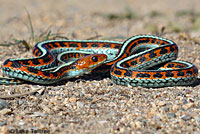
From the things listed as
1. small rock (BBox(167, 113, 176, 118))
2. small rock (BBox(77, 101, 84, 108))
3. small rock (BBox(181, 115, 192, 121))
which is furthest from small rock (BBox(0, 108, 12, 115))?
→ small rock (BBox(181, 115, 192, 121))

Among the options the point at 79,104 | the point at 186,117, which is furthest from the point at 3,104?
the point at 186,117

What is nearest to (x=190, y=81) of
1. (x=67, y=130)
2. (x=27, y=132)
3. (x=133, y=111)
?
(x=133, y=111)

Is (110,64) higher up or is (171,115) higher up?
(110,64)

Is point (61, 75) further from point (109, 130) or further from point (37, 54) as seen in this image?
point (109, 130)

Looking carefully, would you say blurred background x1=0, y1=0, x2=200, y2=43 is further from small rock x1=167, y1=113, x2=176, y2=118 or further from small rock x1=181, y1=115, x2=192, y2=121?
small rock x1=181, y1=115, x2=192, y2=121

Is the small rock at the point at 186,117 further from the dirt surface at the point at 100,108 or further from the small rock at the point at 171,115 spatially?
the small rock at the point at 171,115

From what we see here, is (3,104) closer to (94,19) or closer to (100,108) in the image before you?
(100,108)

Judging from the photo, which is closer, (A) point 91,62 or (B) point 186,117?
(B) point 186,117
